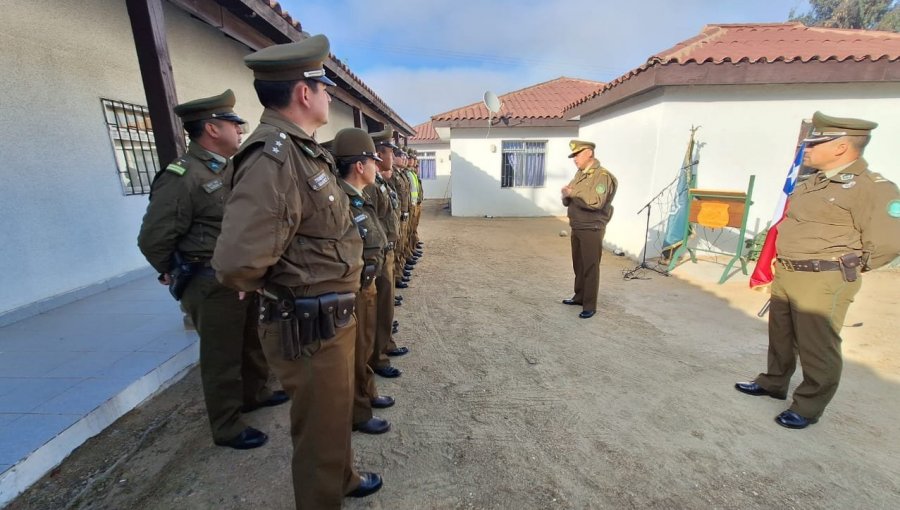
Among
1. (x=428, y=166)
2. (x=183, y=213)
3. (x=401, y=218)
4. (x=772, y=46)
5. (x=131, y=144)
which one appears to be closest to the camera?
(x=183, y=213)

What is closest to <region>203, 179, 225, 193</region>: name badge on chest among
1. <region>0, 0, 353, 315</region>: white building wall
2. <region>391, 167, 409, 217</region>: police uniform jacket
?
<region>0, 0, 353, 315</region>: white building wall

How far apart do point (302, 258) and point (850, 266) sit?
Result: 9.95 feet

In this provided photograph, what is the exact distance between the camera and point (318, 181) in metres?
1.45

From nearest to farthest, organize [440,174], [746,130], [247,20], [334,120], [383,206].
Answer: [383,206]
[247,20]
[746,130]
[334,120]
[440,174]

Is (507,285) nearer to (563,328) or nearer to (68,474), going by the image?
(563,328)

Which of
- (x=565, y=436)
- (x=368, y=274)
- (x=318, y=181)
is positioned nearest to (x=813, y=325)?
(x=565, y=436)

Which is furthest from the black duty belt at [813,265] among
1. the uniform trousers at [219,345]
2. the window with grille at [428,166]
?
the window with grille at [428,166]

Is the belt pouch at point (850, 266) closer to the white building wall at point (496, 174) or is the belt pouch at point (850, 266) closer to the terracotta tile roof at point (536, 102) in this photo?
the terracotta tile roof at point (536, 102)

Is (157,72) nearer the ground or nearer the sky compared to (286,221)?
nearer the sky

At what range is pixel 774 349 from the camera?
2.68 meters

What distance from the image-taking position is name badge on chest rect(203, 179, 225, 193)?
7.01ft

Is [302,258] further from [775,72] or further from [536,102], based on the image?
[536,102]

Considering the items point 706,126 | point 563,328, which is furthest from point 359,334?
point 706,126

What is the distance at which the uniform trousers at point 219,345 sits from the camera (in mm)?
2150
